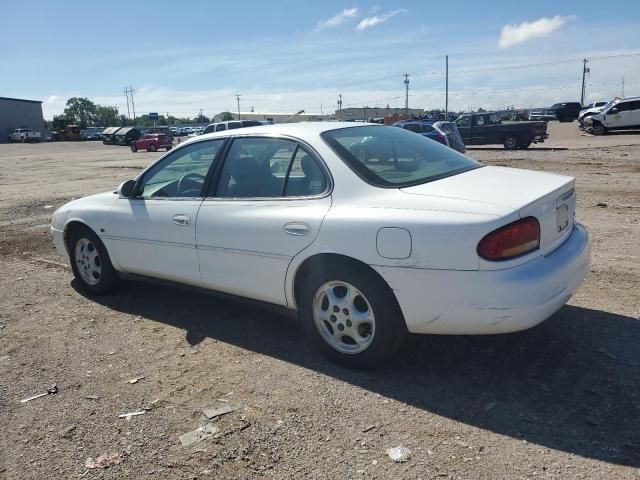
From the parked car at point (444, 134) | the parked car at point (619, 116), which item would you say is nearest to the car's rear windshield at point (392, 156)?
the parked car at point (444, 134)

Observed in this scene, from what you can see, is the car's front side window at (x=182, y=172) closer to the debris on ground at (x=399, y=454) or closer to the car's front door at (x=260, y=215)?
the car's front door at (x=260, y=215)

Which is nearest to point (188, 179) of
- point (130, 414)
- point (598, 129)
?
point (130, 414)

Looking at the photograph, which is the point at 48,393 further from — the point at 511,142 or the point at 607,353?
the point at 511,142

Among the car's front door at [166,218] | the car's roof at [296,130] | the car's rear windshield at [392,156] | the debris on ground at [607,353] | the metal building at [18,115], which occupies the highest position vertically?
the metal building at [18,115]

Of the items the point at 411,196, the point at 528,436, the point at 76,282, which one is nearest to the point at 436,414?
the point at 528,436

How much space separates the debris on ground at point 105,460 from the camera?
270cm

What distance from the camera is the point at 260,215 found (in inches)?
146

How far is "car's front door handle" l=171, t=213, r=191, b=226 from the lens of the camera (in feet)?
13.6

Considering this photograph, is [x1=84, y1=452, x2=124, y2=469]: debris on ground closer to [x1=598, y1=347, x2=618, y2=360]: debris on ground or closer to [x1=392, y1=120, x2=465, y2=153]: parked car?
[x1=598, y1=347, x2=618, y2=360]: debris on ground

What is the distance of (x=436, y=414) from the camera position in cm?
297

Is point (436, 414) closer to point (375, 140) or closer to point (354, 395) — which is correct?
point (354, 395)

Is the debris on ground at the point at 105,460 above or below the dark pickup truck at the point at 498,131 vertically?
below

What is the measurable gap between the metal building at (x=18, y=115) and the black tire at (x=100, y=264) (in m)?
93.0

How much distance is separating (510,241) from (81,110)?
551ft
